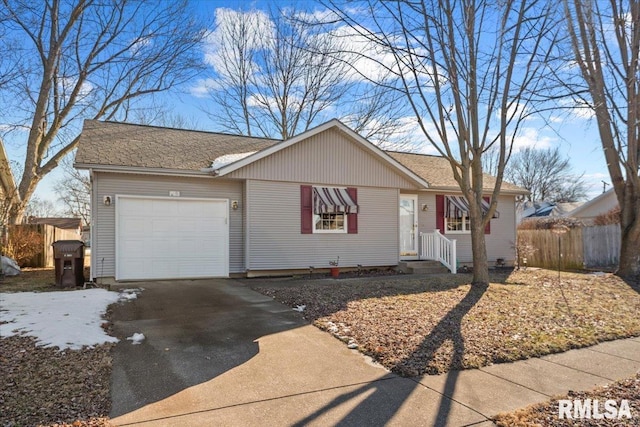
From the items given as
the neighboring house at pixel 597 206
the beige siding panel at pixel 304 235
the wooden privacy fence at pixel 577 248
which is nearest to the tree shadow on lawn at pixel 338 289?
the beige siding panel at pixel 304 235

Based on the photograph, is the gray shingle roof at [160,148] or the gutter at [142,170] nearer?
the gutter at [142,170]

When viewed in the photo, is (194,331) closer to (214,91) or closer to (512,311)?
(512,311)

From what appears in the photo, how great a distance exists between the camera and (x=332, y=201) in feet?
38.1

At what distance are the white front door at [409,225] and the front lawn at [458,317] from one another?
3.20 meters

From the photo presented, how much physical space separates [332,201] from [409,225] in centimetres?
328

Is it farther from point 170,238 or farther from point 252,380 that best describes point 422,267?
point 252,380

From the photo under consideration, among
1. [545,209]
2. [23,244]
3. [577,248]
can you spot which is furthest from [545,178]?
[23,244]

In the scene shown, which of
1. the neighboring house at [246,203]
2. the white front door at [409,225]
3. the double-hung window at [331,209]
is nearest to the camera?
the neighboring house at [246,203]

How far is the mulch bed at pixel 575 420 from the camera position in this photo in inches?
125

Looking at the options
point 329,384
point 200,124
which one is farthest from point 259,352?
point 200,124

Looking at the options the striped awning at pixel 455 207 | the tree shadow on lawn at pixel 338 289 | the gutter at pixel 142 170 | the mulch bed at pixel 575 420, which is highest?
the gutter at pixel 142 170

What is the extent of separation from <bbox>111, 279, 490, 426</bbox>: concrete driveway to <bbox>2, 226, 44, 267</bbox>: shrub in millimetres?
8809

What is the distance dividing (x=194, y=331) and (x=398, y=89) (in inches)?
247

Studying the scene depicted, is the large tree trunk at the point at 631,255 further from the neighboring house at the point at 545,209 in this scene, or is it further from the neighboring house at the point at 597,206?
the neighboring house at the point at 545,209
